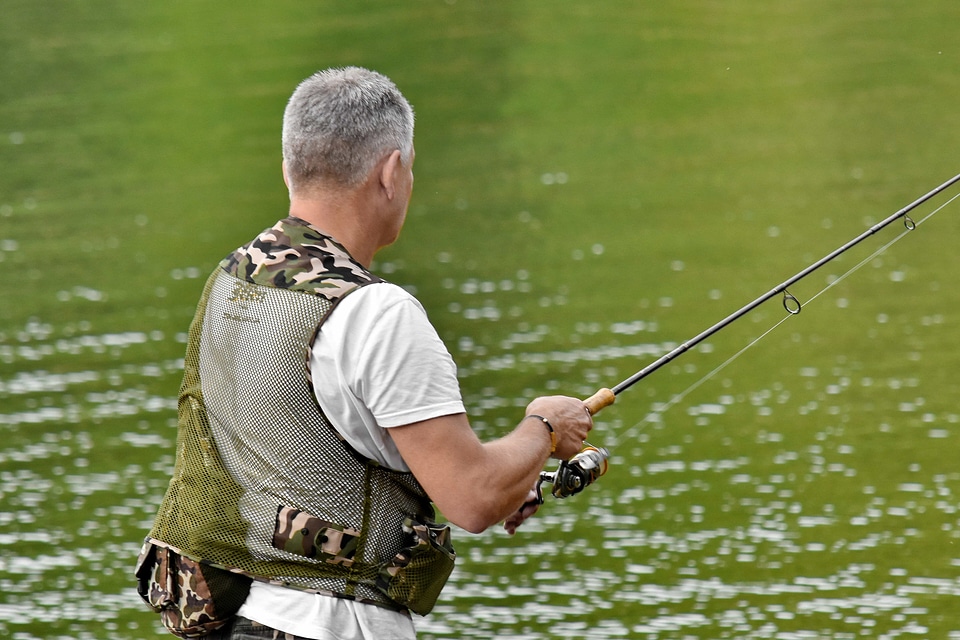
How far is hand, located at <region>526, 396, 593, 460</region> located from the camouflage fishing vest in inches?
10.8

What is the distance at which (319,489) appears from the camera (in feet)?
7.88

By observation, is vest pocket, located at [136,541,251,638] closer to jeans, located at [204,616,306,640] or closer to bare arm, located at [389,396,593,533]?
jeans, located at [204,616,306,640]

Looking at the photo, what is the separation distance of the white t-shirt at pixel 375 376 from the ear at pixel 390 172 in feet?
0.72

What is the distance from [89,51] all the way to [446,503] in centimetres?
1936

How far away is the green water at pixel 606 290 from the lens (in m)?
6.08

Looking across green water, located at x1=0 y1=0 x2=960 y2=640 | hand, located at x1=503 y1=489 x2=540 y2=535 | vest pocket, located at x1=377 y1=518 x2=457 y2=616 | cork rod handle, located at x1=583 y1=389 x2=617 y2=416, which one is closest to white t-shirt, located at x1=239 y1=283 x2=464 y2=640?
vest pocket, located at x1=377 y1=518 x2=457 y2=616

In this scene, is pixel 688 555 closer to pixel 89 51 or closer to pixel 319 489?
pixel 319 489

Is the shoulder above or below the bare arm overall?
above

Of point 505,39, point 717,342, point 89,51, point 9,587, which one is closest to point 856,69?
point 505,39

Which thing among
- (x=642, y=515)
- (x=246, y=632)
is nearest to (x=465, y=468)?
(x=246, y=632)

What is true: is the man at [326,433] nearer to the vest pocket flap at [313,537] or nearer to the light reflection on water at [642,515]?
the vest pocket flap at [313,537]

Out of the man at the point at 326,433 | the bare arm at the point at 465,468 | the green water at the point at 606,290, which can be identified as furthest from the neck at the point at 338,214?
the green water at the point at 606,290

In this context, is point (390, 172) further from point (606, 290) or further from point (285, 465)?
point (606, 290)

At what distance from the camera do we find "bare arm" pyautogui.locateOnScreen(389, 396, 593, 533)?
91.0 inches
